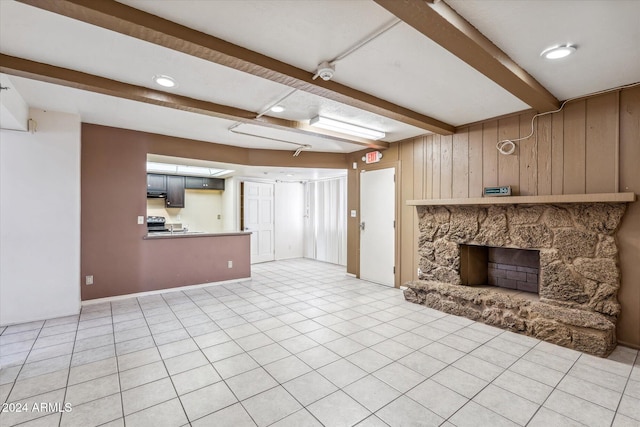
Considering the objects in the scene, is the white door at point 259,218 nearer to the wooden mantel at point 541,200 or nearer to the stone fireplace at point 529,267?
the stone fireplace at point 529,267

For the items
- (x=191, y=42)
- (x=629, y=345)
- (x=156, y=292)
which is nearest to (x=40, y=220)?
(x=156, y=292)

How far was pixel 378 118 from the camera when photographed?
3.63m

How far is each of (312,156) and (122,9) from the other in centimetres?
419

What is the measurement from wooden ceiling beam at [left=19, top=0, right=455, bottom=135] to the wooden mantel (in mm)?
1744

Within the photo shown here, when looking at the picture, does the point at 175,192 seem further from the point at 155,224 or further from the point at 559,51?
the point at 559,51

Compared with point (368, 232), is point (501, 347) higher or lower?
lower

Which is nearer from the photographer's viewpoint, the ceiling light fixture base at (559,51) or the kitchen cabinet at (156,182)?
the ceiling light fixture base at (559,51)

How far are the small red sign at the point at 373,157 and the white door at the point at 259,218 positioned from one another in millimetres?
3168

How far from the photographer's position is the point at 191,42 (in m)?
1.83

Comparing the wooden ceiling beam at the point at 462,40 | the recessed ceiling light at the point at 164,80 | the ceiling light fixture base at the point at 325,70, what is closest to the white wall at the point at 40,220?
the recessed ceiling light at the point at 164,80

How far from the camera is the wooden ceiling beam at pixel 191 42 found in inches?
60.2

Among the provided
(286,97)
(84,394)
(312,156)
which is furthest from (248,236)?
(84,394)

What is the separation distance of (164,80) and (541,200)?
386 cm

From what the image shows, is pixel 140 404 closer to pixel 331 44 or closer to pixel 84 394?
pixel 84 394
